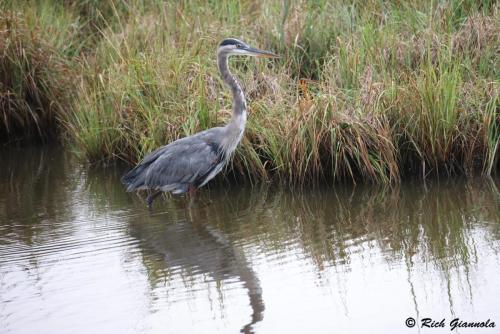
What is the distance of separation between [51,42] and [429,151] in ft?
15.9

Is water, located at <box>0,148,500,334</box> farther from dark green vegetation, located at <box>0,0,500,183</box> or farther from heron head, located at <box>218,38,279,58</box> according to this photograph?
heron head, located at <box>218,38,279,58</box>

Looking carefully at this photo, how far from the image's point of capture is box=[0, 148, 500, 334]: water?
4969 mm

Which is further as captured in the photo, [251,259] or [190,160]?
[190,160]

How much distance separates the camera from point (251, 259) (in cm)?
599

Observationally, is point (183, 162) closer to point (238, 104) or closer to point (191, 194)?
point (191, 194)

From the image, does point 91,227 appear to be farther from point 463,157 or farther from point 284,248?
point 463,157

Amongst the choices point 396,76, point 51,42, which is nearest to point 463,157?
point 396,76

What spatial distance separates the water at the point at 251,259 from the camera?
4.97m

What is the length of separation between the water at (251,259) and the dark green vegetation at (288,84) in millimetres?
343

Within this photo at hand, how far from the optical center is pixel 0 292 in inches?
218

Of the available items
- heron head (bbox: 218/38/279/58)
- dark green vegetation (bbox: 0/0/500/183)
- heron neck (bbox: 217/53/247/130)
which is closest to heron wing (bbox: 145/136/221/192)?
heron neck (bbox: 217/53/247/130)

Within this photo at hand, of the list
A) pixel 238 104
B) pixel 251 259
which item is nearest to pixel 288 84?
pixel 238 104

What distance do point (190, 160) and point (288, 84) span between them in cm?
163

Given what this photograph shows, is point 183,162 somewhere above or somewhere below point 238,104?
below
